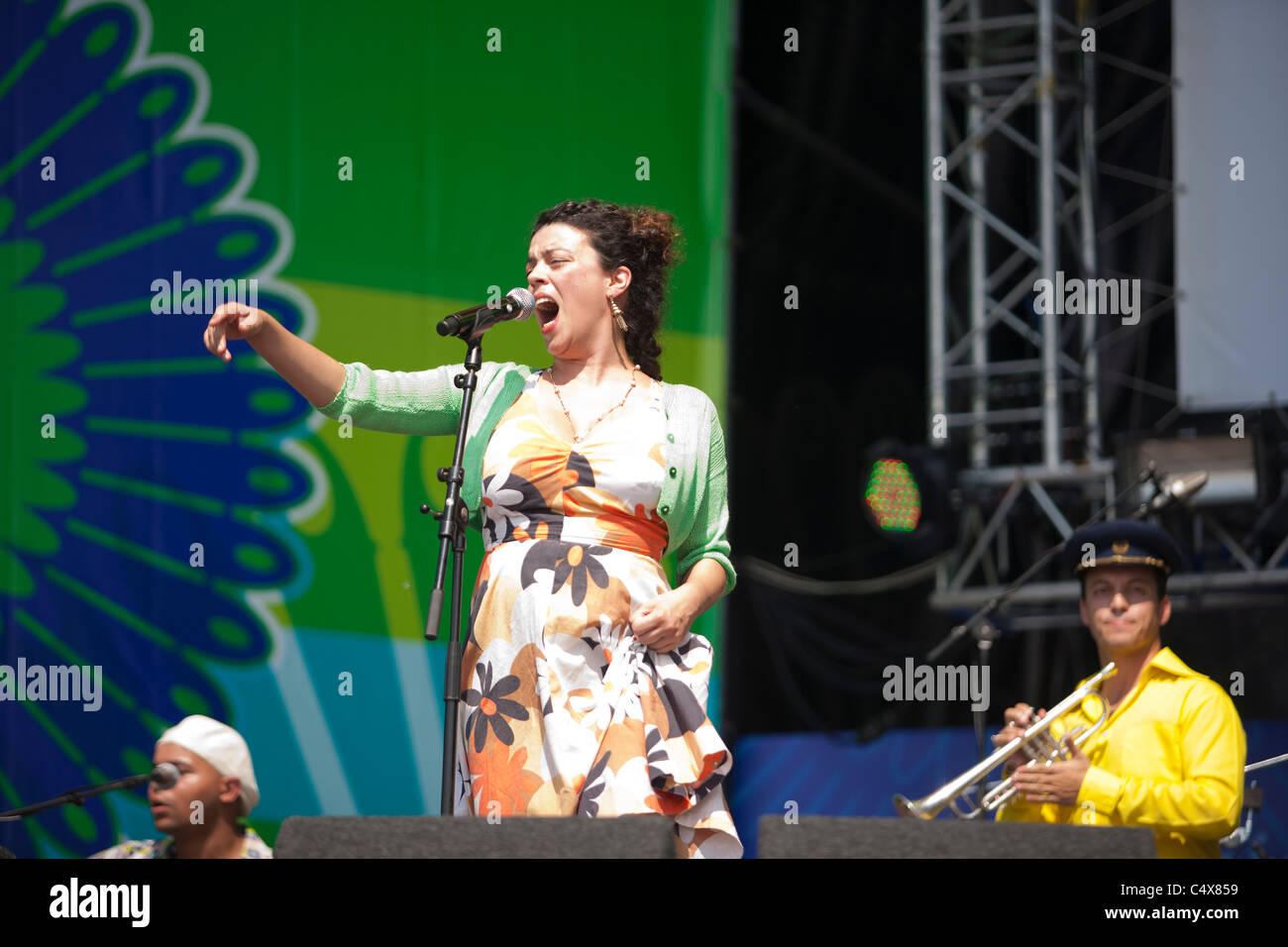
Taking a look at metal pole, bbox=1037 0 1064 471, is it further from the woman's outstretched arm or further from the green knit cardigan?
the woman's outstretched arm

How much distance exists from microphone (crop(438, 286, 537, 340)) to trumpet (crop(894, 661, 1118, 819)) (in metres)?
1.36

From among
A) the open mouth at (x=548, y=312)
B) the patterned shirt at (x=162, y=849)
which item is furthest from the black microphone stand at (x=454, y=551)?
the patterned shirt at (x=162, y=849)

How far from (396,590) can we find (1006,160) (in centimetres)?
255

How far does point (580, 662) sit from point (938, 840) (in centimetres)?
112

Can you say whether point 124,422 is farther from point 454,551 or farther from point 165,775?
point 454,551

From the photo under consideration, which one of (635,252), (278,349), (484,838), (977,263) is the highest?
(977,263)

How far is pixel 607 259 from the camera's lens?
3162 mm

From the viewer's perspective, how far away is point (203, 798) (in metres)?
3.53

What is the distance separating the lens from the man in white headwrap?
3494 mm

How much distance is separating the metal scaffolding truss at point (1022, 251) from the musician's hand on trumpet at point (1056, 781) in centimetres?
166

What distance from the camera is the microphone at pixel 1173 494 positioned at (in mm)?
4359

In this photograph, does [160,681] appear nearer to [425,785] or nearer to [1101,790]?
[425,785]

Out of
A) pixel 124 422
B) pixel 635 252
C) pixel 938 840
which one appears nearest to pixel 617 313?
pixel 635 252
